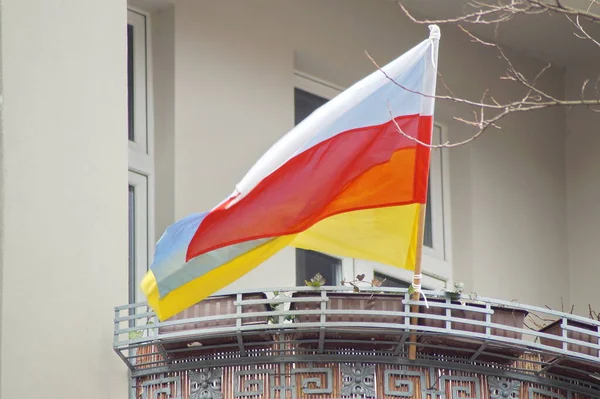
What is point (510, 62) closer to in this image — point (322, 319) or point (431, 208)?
point (431, 208)

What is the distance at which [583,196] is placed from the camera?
685 inches

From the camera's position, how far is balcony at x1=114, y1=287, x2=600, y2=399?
10.8 m

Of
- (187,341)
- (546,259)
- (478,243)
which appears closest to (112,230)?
(187,341)

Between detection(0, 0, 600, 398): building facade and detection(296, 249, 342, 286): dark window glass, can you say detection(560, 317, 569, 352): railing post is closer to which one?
detection(0, 0, 600, 398): building facade

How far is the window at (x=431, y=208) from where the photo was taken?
15367 mm

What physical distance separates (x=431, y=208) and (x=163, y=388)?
5860 mm

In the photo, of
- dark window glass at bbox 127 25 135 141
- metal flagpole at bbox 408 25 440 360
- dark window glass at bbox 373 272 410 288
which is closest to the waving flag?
metal flagpole at bbox 408 25 440 360

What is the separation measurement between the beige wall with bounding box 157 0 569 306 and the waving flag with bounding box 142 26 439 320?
260 centimetres

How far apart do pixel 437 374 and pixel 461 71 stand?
6188mm

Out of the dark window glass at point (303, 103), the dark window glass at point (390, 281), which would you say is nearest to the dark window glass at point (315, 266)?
the dark window glass at point (390, 281)

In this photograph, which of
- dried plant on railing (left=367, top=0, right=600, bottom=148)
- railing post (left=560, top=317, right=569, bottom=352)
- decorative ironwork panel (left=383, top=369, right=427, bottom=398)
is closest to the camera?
dried plant on railing (left=367, top=0, right=600, bottom=148)

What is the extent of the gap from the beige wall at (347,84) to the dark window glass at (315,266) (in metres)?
0.57

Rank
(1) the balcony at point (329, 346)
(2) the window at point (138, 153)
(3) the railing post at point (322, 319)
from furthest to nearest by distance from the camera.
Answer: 1. (2) the window at point (138, 153)
2. (1) the balcony at point (329, 346)
3. (3) the railing post at point (322, 319)

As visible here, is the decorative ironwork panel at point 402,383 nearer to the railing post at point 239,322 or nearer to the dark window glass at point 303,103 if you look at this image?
the railing post at point 239,322
